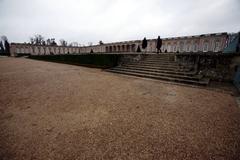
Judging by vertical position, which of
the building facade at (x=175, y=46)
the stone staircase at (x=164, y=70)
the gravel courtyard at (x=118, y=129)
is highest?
the building facade at (x=175, y=46)

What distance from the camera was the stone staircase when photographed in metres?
6.14

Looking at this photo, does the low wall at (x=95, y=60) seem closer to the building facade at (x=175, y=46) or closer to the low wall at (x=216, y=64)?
the low wall at (x=216, y=64)

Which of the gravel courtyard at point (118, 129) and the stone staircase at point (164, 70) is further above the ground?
the stone staircase at point (164, 70)

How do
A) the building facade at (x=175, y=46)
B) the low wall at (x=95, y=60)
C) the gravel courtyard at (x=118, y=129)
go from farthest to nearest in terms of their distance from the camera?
the building facade at (x=175, y=46) → the low wall at (x=95, y=60) → the gravel courtyard at (x=118, y=129)

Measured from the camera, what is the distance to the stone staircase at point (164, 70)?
614 cm

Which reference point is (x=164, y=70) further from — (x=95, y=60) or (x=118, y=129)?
A: (x=95, y=60)

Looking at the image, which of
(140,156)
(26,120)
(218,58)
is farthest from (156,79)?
(26,120)

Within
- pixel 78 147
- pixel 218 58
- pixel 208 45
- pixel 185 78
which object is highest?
pixel 208 45

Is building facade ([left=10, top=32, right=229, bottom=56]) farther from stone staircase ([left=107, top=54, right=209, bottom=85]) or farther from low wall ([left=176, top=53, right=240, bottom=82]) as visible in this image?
low wall ([left=176, top=53, right=240, bottom=82])

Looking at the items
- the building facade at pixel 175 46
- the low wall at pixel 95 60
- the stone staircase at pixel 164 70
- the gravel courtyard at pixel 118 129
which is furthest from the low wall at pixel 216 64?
the building facade at pixel 175 46

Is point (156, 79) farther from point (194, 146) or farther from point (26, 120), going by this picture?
point (26, 120)

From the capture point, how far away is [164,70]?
7.49 m

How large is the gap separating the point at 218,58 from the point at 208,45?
91.9ft

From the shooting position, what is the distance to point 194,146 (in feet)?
5.98
